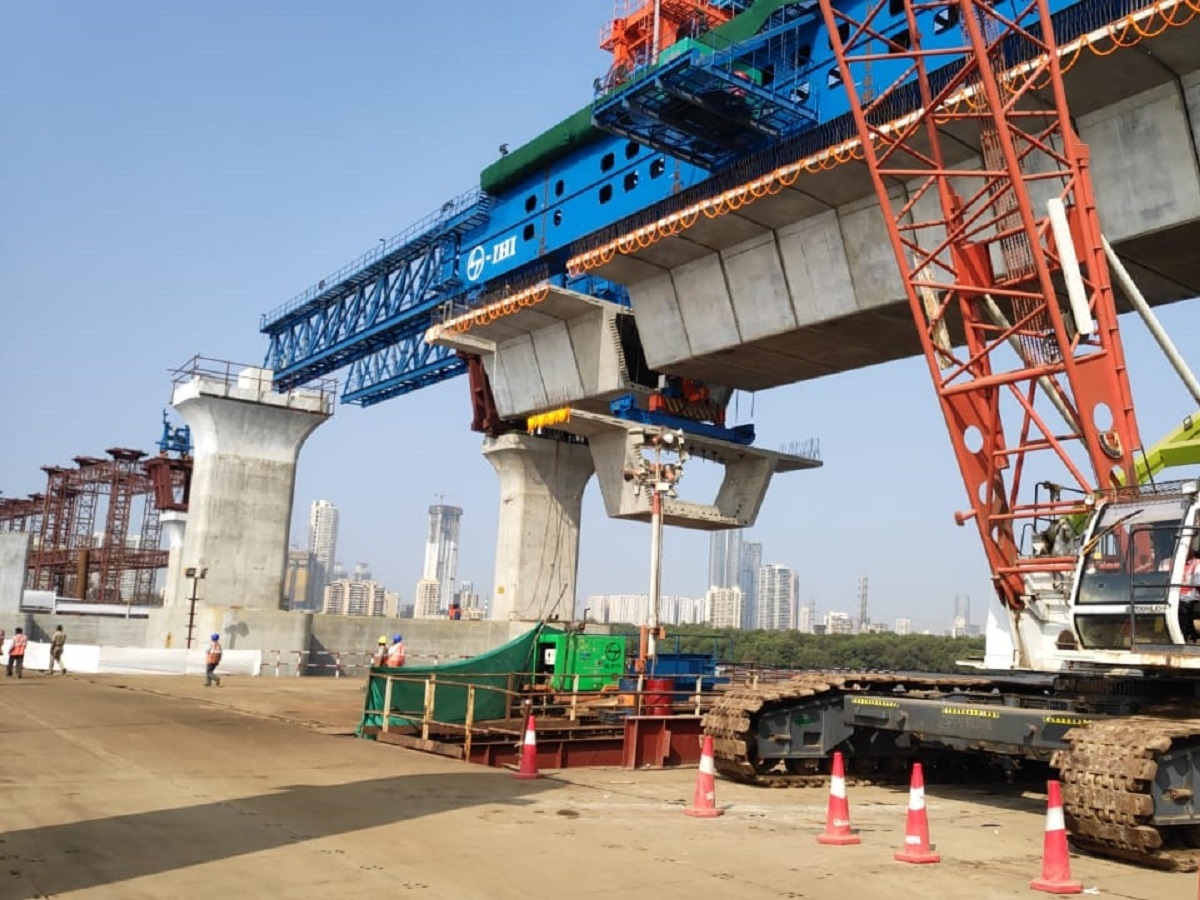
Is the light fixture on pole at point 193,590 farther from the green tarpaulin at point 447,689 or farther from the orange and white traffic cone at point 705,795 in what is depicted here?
the orange and white traffic cone at point 705,795

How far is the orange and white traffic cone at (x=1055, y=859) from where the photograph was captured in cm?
821

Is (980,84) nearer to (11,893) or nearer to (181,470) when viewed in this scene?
(11,893)

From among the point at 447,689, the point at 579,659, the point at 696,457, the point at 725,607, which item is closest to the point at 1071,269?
the point at 579,659

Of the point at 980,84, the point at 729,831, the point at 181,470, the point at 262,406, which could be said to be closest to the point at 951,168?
the point at 980,84

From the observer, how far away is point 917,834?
9156 millimetres

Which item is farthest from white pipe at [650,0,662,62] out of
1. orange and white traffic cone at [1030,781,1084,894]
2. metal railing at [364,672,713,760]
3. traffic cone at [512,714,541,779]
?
orange and white traffic cone at [1030,781,1084,894]

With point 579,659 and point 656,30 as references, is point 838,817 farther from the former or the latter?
point 656,30

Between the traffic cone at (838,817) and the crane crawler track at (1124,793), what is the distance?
209 centimetres

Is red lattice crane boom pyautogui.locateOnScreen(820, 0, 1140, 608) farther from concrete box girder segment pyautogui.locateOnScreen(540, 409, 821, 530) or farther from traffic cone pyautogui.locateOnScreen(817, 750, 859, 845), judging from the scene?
concrete box girder segment pyautogui.locateOnScreen(540, 409, 821, 530)

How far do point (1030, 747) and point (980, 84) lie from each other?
45.8 feet

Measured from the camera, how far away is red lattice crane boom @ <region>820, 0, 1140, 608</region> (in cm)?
1691

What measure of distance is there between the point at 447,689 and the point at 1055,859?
11.3 metres

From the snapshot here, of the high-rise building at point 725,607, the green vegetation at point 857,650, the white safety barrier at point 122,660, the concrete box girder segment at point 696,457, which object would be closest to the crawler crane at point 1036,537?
the concrete box girder segment at point 696,457

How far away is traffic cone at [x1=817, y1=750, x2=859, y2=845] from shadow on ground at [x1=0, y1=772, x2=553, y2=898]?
362 cm
